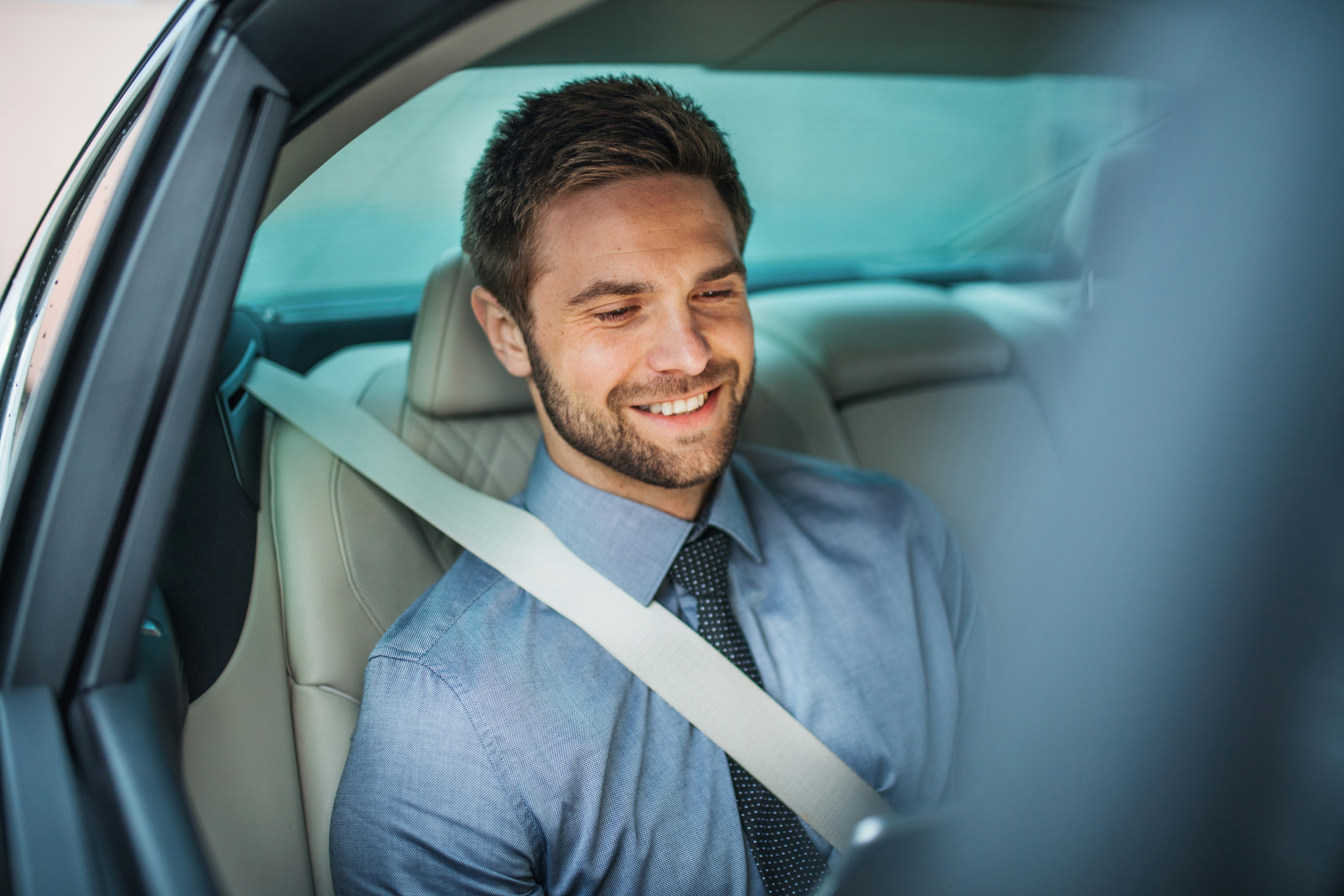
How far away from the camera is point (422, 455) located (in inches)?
57.7

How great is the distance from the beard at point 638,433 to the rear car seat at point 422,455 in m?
0.24

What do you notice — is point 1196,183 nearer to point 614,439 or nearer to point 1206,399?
point 1206,399

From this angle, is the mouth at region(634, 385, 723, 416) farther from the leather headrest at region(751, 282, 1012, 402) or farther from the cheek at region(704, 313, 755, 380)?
the leather headrest at region(751, 282, 1012, 402)

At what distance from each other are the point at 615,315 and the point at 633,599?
40 centimetres

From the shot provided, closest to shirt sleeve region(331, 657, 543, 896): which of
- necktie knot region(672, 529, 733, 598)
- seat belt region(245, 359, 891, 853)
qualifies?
seat belt region(245, 359, 891, 853)

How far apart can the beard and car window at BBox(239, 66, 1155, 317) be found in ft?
1.21

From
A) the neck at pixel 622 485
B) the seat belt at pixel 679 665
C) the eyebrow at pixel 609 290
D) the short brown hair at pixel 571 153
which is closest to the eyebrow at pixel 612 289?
the eyebrow at pixel 609 290

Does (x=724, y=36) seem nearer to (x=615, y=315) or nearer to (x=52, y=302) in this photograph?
(x=615, y=315)

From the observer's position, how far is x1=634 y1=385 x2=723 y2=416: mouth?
130 cm

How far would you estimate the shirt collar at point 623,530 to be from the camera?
4.18 feet

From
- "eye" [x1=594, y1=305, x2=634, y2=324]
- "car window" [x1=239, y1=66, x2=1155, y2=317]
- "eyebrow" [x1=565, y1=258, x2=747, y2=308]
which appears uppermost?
"car window" [x1=239, y1=66, x2=1155, y2=317]

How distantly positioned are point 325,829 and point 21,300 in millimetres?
718

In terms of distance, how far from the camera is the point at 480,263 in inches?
54.7

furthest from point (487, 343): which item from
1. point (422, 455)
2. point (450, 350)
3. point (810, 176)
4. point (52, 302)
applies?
point (810, 176)
